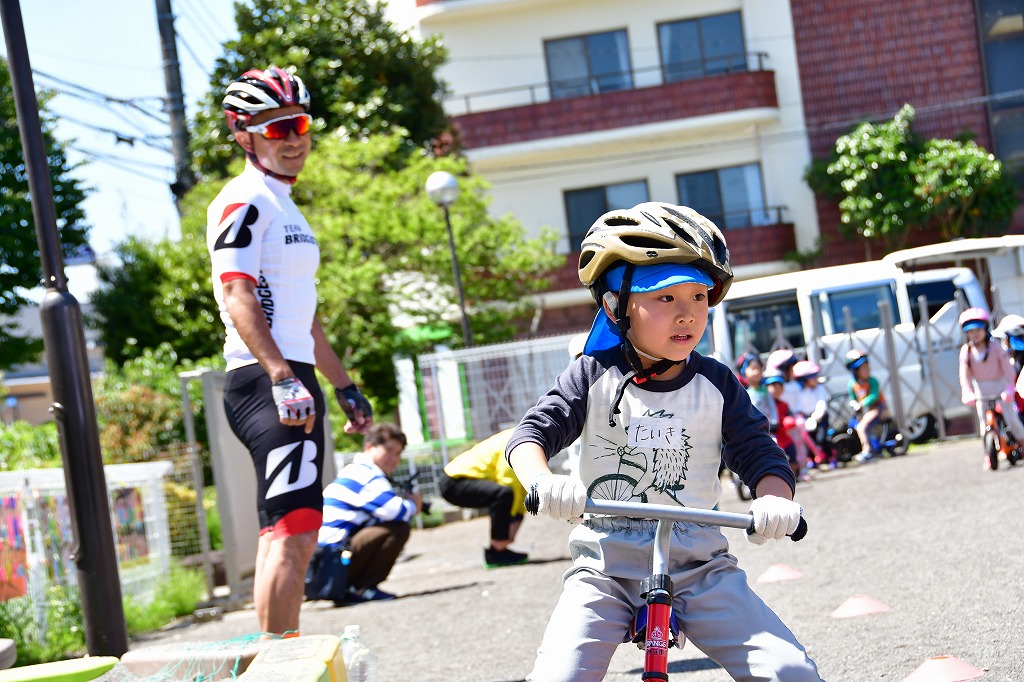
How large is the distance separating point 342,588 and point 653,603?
5.69 m

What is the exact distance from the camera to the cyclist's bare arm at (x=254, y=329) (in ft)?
13.1

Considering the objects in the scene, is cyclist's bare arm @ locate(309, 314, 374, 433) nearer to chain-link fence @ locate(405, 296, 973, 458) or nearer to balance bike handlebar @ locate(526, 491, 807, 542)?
balance bike handlebar @ locate(526, 491, 807, 542)

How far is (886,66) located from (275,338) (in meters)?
25.7

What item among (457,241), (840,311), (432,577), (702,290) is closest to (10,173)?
(457,241)

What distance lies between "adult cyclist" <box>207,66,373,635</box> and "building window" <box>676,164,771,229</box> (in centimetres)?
2321

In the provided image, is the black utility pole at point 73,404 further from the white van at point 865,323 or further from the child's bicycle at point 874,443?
the white van at point 865,323

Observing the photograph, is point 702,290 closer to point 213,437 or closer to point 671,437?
point 671,437

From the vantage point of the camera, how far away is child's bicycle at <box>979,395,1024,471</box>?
11000 mm

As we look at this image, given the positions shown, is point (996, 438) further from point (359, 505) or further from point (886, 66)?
point (886, 66)

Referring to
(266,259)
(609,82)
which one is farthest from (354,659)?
(609,82)

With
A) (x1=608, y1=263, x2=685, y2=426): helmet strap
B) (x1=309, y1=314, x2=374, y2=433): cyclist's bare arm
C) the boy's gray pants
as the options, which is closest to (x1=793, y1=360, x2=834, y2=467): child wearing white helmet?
(x1=309, y1=314, x2=374, y2=433): cyclist's bare arm

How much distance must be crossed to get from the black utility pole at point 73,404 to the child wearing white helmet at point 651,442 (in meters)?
3.04

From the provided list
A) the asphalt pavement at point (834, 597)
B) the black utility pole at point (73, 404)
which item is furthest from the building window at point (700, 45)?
the black utility pole at point (73, 404)

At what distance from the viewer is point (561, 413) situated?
9.48ft
